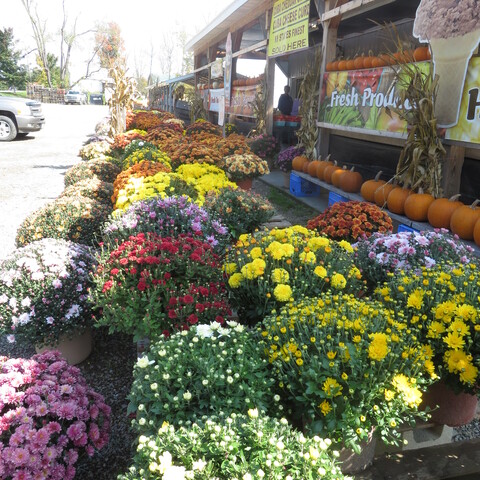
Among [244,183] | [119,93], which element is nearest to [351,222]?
[244,183]

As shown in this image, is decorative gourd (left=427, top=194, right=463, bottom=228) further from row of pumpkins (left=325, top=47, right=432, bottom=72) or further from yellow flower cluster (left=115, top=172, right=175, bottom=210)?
yellow flower cluster (left=115, top=172, right=175, bottom=210)

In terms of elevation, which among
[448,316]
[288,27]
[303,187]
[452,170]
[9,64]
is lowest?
[303,187]

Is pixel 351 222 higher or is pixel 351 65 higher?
pixel 351 65

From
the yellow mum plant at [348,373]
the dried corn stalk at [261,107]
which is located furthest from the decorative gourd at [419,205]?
the dried corn stalk at [261,107]

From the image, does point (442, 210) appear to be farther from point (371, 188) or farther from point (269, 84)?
point (269, 84)

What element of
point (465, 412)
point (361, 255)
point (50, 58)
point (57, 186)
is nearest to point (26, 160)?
point (57, 186)

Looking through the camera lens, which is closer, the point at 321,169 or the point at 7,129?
the point at 321,169

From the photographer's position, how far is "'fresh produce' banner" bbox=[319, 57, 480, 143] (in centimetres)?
446

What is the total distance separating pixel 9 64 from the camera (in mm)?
49500

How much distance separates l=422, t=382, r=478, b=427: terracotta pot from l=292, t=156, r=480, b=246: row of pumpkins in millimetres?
2280

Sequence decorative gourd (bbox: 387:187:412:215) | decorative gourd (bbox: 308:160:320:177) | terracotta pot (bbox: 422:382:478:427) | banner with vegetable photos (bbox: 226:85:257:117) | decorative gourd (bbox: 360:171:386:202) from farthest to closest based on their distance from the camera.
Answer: banner with vegetable photos (bbox: 226:85:257:117)
decorative gourd (bbox: 308:160:320:177)
decorative gourd (bbox: 360:171:386:202)
decorative gourd (bbox: 387:187:412:215)
terracotta pot (bbox: 422:382:478:427)

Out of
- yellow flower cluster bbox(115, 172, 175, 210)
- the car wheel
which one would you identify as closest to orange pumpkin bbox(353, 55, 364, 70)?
yellow flower cluster bbox(115, 172, 175, 210)

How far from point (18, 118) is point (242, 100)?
9383 mm

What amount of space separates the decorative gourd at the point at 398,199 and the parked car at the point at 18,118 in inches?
608
